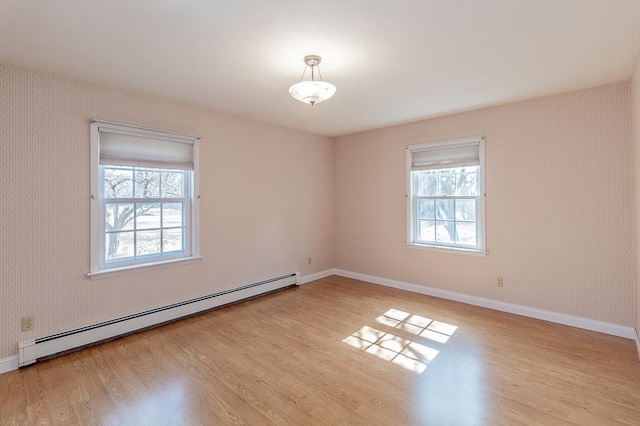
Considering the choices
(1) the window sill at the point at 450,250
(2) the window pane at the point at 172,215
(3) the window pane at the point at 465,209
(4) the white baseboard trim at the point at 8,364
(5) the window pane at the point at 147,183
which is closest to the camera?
(4) the white baseboard trim at the point at 8,364

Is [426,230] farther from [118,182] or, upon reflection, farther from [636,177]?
[118,182]

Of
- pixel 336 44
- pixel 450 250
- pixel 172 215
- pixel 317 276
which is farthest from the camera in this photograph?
pixel 317 276

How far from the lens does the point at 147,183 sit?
346 cm

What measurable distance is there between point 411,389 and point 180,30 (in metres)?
2.97

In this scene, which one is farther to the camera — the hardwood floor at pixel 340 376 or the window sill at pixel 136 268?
the window sill at pixel 136 268

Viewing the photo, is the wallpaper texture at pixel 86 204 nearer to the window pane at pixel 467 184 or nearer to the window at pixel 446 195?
the window at pixel 446 195

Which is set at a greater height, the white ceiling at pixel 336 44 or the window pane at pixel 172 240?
the white ceiling at pixel 336 44

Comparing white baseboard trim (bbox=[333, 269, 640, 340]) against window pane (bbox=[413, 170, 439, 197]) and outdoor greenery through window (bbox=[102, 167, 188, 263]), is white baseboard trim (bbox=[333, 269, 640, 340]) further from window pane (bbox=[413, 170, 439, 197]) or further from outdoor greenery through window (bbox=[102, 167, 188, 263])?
outdoor greenery through window (bbox=[102, 167, 188, 263])

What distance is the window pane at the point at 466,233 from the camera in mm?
4129

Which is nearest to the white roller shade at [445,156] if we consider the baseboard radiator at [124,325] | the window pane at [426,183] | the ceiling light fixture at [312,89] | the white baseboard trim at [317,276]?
the window pane at [426,183]

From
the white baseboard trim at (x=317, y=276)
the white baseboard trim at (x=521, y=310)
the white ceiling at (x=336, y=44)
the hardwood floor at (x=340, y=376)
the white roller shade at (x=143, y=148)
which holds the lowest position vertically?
the hardwood floor at (x=340, y=376)

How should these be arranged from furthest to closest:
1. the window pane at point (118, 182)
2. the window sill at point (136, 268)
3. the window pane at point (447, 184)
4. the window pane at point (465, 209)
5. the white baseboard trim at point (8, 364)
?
the window pane at point (447, 184) < the window pane at point (465, 209) < the window pane at point (118, 182) < the window sill at point (136, 268) < the white baseboard trim at point (8, 364)

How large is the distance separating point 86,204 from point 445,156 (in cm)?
418

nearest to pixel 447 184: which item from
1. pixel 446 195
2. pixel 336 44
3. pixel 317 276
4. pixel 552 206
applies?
pixel 446 195
